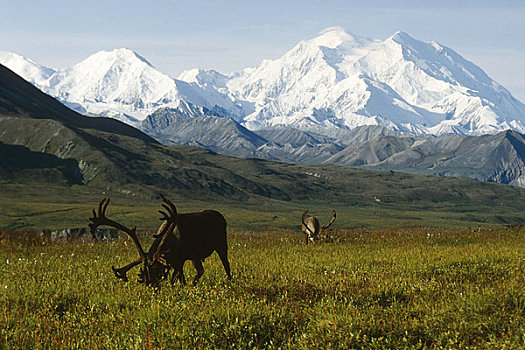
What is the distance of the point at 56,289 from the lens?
35.4 feet

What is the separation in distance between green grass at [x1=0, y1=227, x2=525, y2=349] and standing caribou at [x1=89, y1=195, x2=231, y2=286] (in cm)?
43

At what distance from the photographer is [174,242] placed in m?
11.3

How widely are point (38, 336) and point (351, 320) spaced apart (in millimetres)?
4876

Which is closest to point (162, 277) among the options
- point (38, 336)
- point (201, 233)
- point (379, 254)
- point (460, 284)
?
point (201, 233)

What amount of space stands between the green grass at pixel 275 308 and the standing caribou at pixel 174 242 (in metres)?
0.43

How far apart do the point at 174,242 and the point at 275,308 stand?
3.14 metres

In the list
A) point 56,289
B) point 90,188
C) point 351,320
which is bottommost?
point 90,188

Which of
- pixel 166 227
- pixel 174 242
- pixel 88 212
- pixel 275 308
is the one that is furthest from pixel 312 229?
pixel 88 212

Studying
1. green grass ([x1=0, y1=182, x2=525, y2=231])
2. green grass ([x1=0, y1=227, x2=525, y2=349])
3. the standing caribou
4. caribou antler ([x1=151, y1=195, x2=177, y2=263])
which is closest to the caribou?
green grass ([x1=0, y1=227, x2=525, y2=349])

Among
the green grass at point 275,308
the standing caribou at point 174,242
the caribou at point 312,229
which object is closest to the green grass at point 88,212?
the caribou at point 312,229

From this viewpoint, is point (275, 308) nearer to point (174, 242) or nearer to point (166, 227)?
point (174, 242)

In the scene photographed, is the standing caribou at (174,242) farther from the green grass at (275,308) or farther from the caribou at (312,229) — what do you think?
the caribou at (312,229)

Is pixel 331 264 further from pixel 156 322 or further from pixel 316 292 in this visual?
pixel 156 322

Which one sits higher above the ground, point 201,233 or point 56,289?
point 201,233
